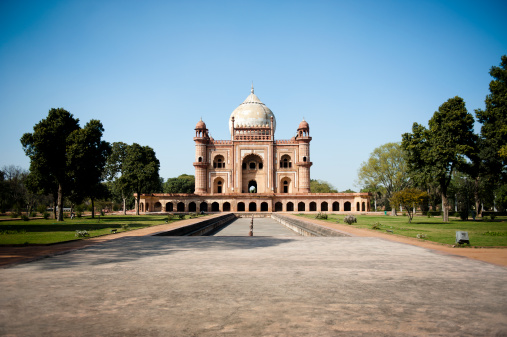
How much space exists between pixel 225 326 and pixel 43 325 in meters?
1.69

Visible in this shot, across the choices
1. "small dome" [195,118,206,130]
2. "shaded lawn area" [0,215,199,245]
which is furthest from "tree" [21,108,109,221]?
"small dome" [195,118,206,130]

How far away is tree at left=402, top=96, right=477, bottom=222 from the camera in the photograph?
25344 millimetres

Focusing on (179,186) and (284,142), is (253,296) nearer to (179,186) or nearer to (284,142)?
(284,142)

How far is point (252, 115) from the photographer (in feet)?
181

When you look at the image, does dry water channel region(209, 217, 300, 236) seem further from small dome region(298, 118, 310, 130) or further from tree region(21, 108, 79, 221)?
small dome region(298, 118, 310, 130)

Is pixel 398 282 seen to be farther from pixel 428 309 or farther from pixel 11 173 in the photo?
pixel 11 173

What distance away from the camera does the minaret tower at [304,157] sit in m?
50.5

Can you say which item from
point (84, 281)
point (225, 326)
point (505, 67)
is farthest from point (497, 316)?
point (505, 67)


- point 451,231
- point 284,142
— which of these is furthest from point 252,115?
point 451,231

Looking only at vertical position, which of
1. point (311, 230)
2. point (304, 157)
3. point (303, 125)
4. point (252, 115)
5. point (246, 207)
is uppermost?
point (252, 115)

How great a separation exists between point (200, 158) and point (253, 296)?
47555 mm

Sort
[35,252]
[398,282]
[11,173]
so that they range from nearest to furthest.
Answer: [398,282] → [35,252] → [11,173]

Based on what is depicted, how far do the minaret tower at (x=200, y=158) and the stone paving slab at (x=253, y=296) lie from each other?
43073 mm

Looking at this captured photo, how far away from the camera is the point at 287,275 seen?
5.69 m
